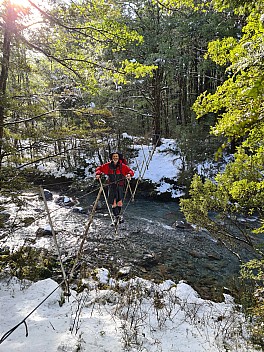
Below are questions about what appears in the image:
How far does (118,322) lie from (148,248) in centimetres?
510

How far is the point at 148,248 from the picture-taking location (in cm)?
863

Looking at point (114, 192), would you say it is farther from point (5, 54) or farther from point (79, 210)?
point (79, 210)

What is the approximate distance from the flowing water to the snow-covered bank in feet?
4.68

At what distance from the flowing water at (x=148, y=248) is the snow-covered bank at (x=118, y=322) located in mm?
1426

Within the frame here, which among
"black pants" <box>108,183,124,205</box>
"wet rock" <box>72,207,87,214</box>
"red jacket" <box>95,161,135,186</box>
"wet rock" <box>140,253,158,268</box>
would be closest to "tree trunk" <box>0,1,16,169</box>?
"red jacket" <box>95,161,135,186</box>

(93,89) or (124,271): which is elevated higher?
(93,89)

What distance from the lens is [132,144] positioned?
1830cm

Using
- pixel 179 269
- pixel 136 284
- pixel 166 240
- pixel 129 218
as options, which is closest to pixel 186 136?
pixel 129 218

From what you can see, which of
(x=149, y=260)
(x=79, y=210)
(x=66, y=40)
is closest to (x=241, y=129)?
(x=66, y=40)

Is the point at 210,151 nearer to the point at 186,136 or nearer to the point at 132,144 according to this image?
the point at 186,136

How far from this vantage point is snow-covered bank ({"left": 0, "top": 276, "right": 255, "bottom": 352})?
2.98 m

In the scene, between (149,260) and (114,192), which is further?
(149,260)

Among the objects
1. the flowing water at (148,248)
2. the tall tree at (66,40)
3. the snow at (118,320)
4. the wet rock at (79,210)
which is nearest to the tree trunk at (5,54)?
the tall tree at (66,40)

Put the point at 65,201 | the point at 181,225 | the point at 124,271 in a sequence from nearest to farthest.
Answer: the point at 124,271 < the point at 181,225 < the point at 65,201
